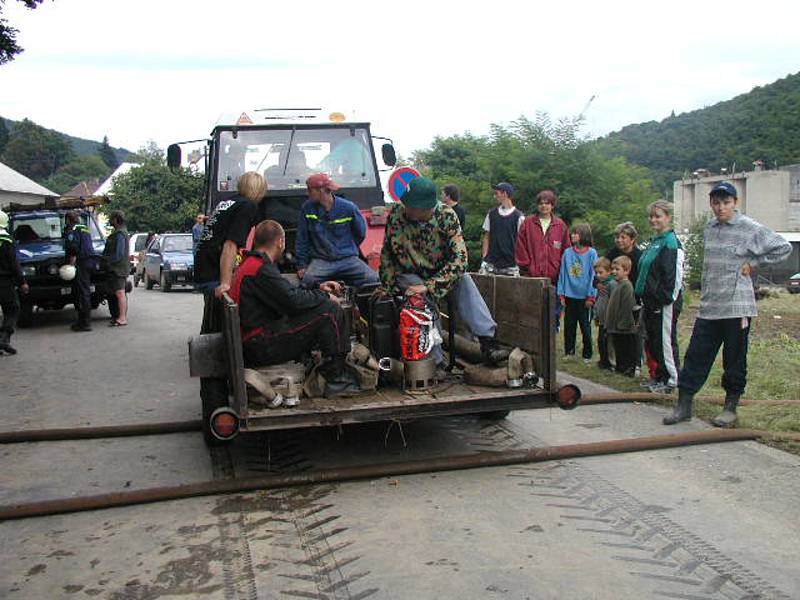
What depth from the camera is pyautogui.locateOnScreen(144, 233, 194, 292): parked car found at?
A: 2428 cm

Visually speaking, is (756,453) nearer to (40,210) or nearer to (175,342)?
(175,342)

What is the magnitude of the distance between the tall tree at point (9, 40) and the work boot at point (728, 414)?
9.49 m

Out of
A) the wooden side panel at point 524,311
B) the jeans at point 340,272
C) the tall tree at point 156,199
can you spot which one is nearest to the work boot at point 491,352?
the wooden side panel at point 524,311

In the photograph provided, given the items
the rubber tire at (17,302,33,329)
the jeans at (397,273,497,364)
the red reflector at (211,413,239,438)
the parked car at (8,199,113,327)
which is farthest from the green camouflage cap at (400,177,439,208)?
the rubber tire at (17,302,33,329)

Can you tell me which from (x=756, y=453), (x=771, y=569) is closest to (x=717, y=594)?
(x=771, y=569)

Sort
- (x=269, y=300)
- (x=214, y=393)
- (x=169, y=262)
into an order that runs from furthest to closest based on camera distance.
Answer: (x=169, y=262) < (x=214, y=393) < (x=269, y=300)

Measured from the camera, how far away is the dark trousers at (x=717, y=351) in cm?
657

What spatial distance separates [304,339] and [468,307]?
129 cm

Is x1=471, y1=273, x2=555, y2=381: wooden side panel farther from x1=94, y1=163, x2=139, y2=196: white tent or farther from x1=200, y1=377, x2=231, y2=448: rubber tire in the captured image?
x1=94, y1=163, x2=139, y2=196: white tent

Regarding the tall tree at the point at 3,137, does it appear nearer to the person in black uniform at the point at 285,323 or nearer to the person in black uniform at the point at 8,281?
the person in black uniform at the point at 8,281

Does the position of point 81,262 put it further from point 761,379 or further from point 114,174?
point 114,174

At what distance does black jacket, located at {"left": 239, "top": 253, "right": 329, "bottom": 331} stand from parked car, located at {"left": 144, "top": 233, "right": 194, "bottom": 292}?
19065 millimetres

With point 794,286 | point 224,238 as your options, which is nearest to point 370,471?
point 224,238

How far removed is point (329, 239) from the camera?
23.7ft
